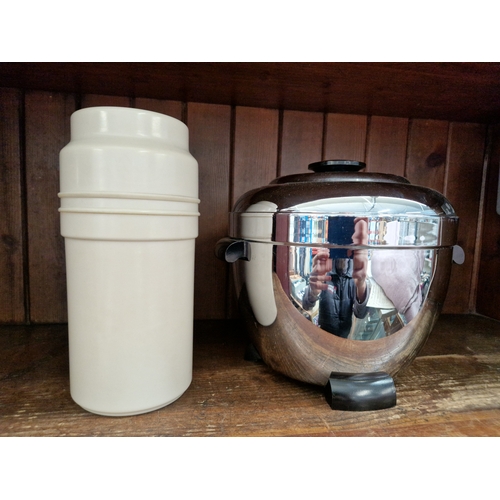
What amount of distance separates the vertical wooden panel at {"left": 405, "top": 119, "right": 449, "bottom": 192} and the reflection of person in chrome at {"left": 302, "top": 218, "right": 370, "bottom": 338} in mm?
429

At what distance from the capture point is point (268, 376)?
1.45 feet

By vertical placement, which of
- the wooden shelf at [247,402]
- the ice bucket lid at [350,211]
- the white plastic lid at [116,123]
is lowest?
the wooden shelf at [247,402]

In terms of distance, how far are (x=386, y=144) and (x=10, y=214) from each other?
0.71 meters

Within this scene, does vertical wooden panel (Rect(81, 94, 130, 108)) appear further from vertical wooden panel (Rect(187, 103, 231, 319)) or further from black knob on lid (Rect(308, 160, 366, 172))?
black knob on lid (Rect(308, 160, 366, 172))

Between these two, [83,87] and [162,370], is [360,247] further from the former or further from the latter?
[83,87]

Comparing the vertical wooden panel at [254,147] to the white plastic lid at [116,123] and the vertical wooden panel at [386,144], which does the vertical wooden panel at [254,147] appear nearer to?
the vertical wooden panel at [386,144]

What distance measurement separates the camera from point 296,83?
514 mm

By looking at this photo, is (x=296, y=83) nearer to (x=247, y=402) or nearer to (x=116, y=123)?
(x=116, y=123)

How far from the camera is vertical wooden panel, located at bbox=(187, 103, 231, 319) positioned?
613mm

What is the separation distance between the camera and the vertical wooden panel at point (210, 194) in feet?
2.01

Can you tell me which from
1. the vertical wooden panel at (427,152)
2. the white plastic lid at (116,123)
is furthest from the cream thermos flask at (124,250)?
the vertical wooden panel at (427,152)

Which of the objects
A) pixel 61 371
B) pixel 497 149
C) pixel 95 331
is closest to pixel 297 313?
pixel 95 331

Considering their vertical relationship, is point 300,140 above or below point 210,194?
above

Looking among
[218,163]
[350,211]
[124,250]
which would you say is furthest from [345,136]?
[124,250]
